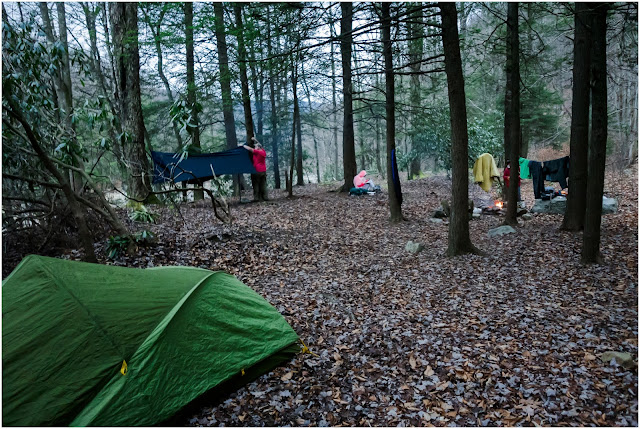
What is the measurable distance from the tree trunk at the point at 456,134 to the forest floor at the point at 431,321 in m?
0.35

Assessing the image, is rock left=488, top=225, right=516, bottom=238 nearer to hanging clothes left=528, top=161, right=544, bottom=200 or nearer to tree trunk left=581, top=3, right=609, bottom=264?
hanging clothes left=528, top=161, right=544, bottom=200

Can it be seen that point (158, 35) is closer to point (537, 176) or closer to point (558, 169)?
point (537, 176)

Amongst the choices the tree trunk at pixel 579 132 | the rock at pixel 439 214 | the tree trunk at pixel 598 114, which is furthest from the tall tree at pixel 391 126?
the tree trunk at pixel 598 114

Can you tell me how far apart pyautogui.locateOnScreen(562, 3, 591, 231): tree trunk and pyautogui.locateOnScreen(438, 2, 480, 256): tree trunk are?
6.45ft

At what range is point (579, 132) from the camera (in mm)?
6191

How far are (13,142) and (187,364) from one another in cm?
421

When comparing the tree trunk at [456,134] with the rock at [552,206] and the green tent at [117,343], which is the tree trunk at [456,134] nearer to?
the green tent at [117,343]

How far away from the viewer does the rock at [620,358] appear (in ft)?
8.93

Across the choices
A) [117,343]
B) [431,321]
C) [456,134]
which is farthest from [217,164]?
[117,343]

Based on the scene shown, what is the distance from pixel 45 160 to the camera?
14.0ft

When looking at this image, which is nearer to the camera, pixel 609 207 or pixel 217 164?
pixel 609 207

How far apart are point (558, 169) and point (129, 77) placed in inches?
353

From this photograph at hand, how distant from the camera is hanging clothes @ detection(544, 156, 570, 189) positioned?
8.12 meters

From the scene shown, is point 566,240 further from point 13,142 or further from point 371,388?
point 13,142
